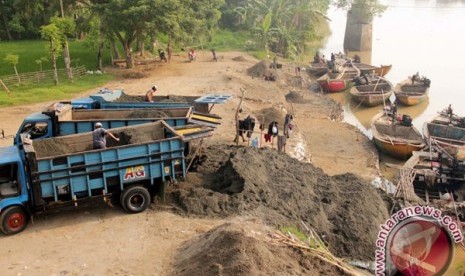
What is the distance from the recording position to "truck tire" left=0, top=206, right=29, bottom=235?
10.0 metres

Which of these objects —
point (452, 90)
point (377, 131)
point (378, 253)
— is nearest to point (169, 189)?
point (378, 253)

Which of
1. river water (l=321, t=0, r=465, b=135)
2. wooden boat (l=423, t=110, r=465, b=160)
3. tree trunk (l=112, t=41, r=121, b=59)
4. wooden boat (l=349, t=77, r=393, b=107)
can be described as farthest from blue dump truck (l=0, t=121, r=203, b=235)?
tree trunk (l=112, t=41, r=121, b=59)

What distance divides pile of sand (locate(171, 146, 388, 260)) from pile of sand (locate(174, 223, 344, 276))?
209cm

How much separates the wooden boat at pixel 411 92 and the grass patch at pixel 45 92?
19.6 meters

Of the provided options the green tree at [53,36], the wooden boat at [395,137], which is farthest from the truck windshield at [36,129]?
the wooden boat at [395,137]

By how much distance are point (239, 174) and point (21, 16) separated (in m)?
41.9

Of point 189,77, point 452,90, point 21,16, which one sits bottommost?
point 452,90

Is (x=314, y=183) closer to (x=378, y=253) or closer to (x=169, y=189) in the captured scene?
(x=169, y=189)

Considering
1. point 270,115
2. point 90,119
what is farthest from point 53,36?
point 270,115

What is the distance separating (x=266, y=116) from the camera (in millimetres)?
21781

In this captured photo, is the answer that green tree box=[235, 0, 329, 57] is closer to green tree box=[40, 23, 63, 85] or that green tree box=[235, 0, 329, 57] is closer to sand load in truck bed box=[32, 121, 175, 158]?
green tree box=[40, 23, 63, 85]

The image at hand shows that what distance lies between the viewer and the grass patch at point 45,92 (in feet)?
76.7

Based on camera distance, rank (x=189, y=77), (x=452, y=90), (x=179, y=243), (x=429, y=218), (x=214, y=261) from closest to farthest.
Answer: (x=429, y=218) < (x=214, y=261) < (x=179, y=243) < (x=189, y=77) < (x=452, y=90)

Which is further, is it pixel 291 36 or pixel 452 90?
pixel 291 36
